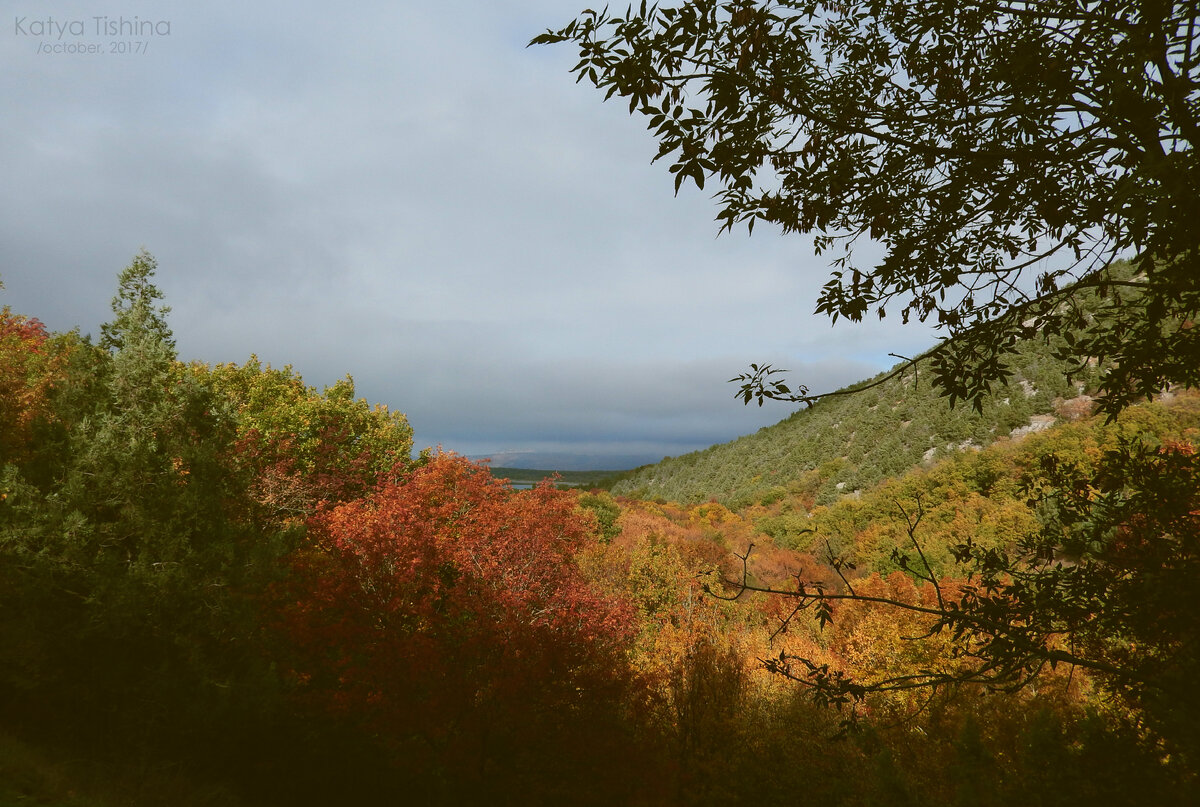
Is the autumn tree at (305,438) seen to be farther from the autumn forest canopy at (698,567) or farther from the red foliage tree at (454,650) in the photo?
the red foliage tree at (454,650)

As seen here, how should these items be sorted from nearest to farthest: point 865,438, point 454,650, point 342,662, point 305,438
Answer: point 342,662 < point 454,650 < point 305,438 < point 865,438

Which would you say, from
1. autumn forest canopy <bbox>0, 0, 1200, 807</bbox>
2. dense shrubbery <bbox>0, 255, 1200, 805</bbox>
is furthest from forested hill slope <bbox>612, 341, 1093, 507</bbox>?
dense shrubbery <bbox>0, 255, 1200, 805</bbox>

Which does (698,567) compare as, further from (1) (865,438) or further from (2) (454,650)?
(1) (865,438)

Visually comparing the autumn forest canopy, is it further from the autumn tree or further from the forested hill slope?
the forested hill slope

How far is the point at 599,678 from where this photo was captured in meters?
16.2

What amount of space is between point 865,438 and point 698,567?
153ft

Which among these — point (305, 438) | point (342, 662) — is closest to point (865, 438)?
point (305, 438)

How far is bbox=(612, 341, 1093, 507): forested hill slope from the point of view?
59.0 meters

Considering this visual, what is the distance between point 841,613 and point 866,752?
50.6 ft

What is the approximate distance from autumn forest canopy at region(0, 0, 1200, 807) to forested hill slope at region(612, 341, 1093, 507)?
16995 millimetres

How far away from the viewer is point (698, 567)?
136ft

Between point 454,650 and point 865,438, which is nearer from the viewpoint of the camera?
point 454,650

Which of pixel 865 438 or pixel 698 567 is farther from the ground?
pixel 865 438

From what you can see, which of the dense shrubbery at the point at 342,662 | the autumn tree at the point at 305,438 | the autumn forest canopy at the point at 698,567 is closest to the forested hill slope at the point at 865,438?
the autumn forest canopy at the point at 698,567
